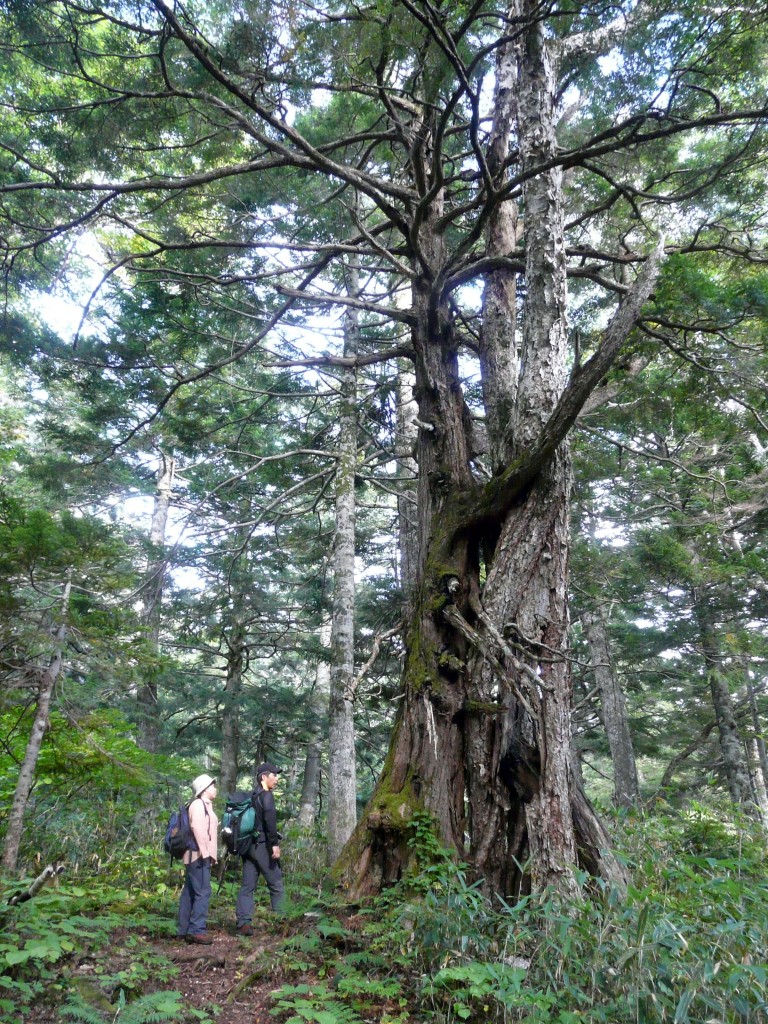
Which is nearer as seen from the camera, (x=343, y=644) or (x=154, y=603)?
(x=154, y=603)

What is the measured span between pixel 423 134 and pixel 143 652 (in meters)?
5.37

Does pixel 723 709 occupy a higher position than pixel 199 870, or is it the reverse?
pixel 723 709

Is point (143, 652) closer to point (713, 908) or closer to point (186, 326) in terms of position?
point (186, 326)

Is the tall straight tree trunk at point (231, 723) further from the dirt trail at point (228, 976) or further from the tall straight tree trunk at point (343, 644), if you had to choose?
the dirt trail at point (228, 976)

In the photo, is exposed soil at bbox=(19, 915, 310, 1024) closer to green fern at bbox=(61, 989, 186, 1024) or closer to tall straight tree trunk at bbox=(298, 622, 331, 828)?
green fern at bbox=(61, 989, 186, 1024)

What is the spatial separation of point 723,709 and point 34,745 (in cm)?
1203

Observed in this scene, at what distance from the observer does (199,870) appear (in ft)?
15.3

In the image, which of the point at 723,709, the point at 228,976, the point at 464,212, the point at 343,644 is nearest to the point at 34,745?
the point at 228,976

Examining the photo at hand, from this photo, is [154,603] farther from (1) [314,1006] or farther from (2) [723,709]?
(2) [723,709]

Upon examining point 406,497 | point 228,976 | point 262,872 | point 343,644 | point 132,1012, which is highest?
point 406,497

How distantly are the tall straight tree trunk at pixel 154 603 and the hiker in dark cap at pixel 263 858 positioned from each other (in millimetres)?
1527

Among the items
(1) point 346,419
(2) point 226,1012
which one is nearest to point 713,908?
(2) point 226,1012

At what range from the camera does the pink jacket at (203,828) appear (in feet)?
15.7

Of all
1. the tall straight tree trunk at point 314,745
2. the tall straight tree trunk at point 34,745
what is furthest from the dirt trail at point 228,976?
the tall straight tree trunk at point 314,745
